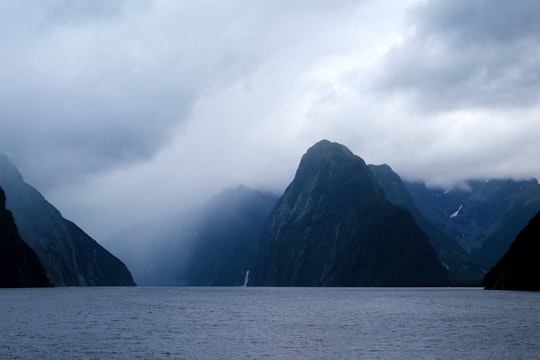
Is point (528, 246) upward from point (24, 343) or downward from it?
upward

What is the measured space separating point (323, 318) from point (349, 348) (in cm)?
4367

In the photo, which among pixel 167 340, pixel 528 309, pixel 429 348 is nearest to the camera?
pixel 429 348

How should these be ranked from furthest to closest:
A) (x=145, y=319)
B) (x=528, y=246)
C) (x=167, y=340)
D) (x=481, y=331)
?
1. (x=528, y=246)
2. (x=145, y=319)
3. (x=481, y=331)
4. (x=167, y=340)

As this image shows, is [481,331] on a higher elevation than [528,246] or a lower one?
lower

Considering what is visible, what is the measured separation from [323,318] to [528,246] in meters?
111

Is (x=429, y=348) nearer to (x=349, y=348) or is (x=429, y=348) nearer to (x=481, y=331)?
(x=349, y=348)

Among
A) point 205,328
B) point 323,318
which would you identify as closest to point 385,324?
point 323,318

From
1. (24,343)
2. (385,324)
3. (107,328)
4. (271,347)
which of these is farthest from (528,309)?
(24,343)

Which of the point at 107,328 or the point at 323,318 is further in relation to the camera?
the point at 323,318

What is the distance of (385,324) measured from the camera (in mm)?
98438

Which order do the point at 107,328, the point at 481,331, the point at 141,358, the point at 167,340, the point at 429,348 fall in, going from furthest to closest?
the point at 107,328, the point at 481,331, the point at 167,340, the point at 429,348, the point at 141,358

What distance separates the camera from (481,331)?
8544 cm

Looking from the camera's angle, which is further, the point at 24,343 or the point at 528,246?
→ the point at 528,246

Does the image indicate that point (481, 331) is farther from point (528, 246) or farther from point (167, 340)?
point (528, 246)
